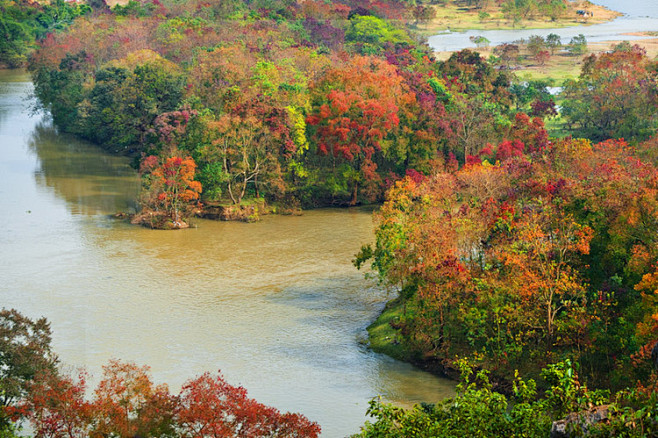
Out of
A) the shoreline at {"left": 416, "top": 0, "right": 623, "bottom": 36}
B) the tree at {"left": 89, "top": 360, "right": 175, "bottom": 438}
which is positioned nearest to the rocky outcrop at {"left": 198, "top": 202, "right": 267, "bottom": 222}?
the tree at {"left": 89, "top": 360, "right": 175, "bottom": 438}

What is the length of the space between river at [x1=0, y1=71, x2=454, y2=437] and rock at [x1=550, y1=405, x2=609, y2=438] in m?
10.6

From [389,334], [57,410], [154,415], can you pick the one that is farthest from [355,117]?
[57,410]

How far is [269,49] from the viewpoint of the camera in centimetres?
6344

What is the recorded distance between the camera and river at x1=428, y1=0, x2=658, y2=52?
97375mm

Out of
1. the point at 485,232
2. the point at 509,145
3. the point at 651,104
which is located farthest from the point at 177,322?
the point at 651,104

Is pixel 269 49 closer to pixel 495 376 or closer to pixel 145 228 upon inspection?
pixel 145 228

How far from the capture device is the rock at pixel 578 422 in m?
13.7

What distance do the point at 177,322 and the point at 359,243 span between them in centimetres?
1239

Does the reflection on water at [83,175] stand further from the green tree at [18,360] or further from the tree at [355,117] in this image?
the green tree at [18,360]

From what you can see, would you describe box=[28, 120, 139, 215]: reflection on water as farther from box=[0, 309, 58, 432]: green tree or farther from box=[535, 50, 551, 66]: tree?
box=[535, 50, 551, 66]: tree

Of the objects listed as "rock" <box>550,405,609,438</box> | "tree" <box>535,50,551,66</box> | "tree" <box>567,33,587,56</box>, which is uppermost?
"tree" <box>567,33,587,56</box>

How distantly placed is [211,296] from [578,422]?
22326 millimetres

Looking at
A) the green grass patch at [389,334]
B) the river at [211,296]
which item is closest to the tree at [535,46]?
the river at [211,296]

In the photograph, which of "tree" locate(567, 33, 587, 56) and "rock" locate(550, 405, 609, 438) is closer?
"rock" locate(550, 405, 609, 438)
